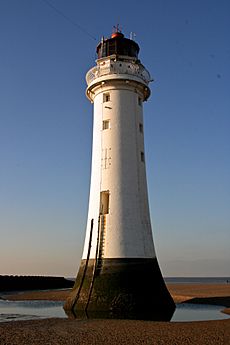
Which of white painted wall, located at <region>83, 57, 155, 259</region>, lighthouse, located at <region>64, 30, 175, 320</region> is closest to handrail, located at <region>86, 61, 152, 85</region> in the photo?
lighthouse, located at <region>64, 30, 175, 320</region>

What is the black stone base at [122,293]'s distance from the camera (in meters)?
18.4

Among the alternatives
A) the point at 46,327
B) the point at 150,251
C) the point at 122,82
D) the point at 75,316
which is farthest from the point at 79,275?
the point at 122,82

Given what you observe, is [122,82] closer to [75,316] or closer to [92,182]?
[92,182]

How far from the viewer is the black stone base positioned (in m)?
18.4

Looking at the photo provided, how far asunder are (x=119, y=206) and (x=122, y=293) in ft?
13.9

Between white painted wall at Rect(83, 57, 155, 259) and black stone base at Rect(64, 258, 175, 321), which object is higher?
white painted wall at Rect(83, 57, 155, 259)

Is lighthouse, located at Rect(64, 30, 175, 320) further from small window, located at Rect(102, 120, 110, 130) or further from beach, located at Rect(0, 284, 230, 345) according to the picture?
beach, located at Rect(0, 284, 230, 345)

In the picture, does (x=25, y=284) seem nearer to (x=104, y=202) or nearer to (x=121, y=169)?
(x=104, y=202)

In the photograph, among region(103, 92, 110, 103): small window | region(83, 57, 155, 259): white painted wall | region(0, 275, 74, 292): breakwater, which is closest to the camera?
region(83, 57, 155, 259): white painted wall

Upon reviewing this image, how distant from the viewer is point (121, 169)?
21.0 meters

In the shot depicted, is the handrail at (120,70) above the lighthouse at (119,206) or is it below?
above

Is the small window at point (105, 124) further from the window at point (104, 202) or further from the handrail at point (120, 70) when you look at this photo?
the window at point (104, 202)

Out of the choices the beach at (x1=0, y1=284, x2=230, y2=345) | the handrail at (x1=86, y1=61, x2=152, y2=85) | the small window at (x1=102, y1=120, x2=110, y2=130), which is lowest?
the beach at (x1=0, y1=284, x2=230, y2=345)

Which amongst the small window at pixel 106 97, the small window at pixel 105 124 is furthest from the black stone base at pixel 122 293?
the small window at pixel 106 97
